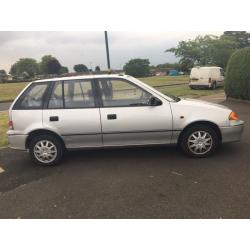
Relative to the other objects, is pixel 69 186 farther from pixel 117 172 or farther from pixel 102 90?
pixel 102 90

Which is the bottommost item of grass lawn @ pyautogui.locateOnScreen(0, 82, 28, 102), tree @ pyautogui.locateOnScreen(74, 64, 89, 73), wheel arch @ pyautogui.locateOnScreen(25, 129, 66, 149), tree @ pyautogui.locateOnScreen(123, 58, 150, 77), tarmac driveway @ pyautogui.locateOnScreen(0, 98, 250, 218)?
tarmac driveway @ pyautogui.locateOnScreen(0, 98, 250, 218)

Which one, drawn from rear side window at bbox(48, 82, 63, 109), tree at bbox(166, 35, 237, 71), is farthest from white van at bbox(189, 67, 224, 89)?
tree at bbox(166, 35, 237, 71)

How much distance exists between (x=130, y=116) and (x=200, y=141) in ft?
4.48

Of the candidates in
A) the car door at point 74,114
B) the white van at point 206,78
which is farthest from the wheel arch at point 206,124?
the white van at point 206,78

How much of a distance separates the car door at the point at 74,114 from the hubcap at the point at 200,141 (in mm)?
1688

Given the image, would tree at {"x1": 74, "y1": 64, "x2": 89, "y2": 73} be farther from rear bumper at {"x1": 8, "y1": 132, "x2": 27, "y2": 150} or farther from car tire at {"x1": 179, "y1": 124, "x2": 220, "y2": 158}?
car tire at {"x1": 179, "y1": 124, "x2": 220, "y2": 158}

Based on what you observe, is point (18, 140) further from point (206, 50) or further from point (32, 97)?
point (206, 50)

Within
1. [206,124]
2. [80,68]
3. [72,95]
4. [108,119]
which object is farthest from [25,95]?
[206,124]

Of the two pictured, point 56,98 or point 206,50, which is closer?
point 56,98

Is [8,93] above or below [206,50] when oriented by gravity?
below

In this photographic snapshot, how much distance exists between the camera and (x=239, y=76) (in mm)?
12250

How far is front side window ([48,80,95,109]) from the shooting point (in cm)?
512

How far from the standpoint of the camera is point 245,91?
1209cm

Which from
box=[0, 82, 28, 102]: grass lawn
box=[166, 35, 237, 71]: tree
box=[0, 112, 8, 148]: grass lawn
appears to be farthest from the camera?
box=[166, 35, 237, 71]: tree
